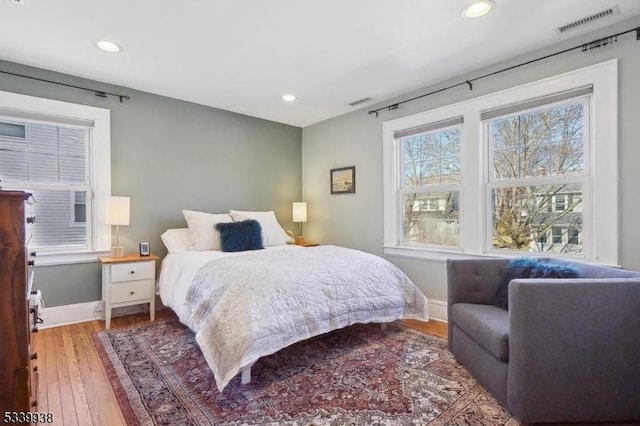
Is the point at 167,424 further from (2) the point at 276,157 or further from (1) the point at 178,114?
(2) the point at 276,157

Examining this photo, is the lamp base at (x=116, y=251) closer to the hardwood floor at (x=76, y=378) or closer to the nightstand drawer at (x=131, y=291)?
the nightstand drawer at (x=131, y=291)

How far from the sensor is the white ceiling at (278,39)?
2.14m

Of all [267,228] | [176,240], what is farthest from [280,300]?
[176,240]

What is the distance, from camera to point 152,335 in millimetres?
2889

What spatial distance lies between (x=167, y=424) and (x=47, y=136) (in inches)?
117

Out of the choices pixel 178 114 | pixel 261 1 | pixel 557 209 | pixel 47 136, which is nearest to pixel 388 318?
pixel 557 209

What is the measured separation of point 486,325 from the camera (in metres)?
1.93

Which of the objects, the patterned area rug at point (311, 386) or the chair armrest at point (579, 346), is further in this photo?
the patterned area rug at point (311, 386)

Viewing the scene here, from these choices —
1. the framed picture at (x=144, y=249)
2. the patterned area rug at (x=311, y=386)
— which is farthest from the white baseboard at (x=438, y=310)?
the framed picture at (x=144, y=249)

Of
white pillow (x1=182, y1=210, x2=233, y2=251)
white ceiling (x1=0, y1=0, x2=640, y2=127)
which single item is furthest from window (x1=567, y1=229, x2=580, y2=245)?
white pillow (x1=182, y1=210, x2=233, y2=251)

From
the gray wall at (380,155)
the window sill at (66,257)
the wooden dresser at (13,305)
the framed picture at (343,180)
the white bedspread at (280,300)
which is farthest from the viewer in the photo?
the framed picture at (343,180)

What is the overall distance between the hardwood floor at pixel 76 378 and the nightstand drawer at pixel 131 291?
260mm

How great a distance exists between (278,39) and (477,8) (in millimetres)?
1380

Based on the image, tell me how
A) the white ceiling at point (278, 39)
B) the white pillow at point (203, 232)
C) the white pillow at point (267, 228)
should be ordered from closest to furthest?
1. the white ceiling at point (278, 39)
2. the white pillow at point (203, 232)
3. the white pillow at point (267, 228)
